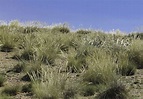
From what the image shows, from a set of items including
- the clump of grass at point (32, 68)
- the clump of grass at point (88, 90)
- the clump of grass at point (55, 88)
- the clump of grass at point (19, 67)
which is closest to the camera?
the clump of grass at point (55, 88)

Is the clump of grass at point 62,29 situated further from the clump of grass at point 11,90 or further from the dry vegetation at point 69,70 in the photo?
the clump of grass at point 11,90

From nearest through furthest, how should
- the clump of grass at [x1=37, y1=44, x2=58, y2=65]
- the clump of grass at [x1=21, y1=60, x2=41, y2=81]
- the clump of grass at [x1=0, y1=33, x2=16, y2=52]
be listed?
the clump of grass at [x1=21, y1=60, x2=41, y2=81], the clump of grass at [x1=37, y1=44, x2=58, y2=65], the clump of grass at [x1=0, y1=33, x2=16, y2=52]

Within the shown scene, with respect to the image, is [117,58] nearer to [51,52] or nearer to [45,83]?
[51,52]

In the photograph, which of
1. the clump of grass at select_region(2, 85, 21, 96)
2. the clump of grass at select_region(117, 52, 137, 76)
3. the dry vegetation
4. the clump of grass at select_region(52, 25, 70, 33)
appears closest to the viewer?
the dry vegetation

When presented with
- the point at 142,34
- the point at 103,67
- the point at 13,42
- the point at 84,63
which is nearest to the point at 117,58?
the point at 84,63

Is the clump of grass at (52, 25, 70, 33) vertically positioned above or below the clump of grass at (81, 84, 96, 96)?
above

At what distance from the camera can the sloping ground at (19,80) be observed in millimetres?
Answer: 10338

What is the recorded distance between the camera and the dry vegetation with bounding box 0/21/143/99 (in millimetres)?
9992

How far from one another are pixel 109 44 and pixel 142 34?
26.6 ft

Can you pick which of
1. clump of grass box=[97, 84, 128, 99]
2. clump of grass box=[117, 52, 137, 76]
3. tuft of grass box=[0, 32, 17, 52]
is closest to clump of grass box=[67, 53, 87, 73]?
clump of grass box=[117, 52, 137, 76]

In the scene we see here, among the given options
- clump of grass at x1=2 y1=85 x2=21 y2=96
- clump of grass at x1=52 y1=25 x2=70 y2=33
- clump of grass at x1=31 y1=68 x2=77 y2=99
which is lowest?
clump of grass at x1=2 y1=85 x2=21 y2=96

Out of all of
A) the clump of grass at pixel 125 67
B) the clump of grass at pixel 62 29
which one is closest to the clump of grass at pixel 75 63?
the clump of grass at pixel 125 67

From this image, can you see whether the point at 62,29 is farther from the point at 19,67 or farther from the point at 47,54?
the point at 19,67

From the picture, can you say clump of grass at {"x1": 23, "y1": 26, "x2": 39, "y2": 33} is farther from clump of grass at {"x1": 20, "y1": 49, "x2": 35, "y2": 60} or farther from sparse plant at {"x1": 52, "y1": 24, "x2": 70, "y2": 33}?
clump of grass at {"x1": 20, "y1": 49, "x2": 35, "y2": 60}
